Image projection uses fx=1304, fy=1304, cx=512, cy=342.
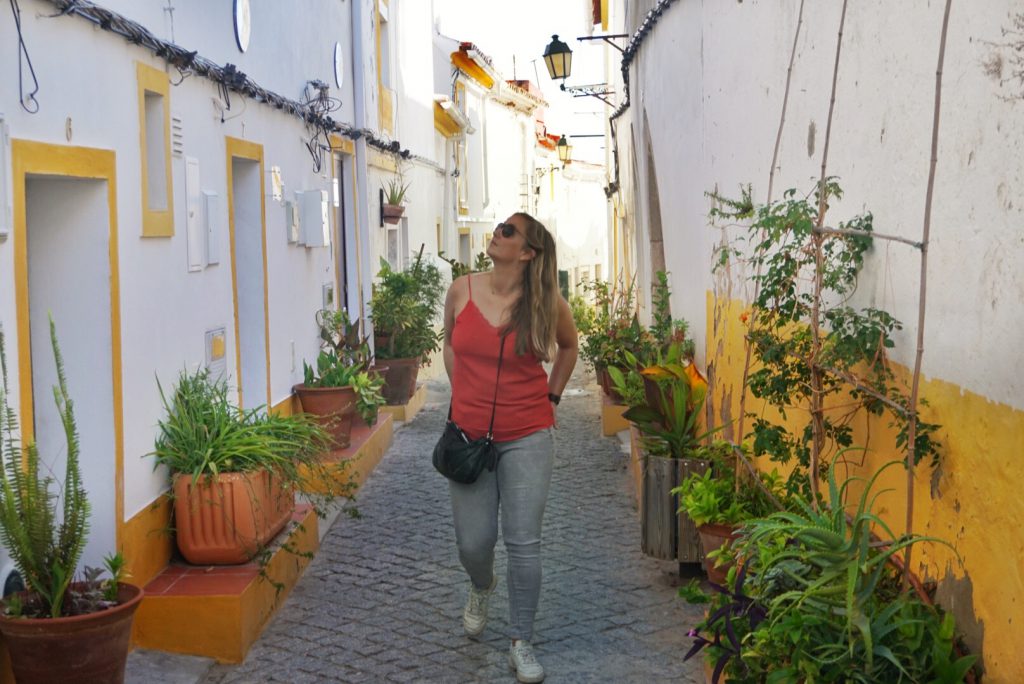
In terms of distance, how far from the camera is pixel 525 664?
16.7ft

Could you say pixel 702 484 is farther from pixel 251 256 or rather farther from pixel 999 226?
pixel 251 256

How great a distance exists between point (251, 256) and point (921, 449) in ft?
18.8

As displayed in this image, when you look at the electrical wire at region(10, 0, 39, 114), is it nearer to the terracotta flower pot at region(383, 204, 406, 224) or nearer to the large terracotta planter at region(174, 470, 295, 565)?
the large terracotta planter at region(174, 470, 295, 565)

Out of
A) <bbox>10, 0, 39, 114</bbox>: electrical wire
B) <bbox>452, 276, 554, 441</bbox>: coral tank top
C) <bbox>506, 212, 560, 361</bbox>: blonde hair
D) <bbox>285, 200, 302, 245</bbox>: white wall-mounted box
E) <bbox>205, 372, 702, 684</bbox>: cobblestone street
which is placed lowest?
<bbox>205, 372, 702, 684</bbox>: cobblestone street

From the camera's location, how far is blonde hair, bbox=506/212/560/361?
16.7 ft

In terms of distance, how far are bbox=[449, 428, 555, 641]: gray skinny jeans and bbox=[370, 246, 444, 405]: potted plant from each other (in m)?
7.20

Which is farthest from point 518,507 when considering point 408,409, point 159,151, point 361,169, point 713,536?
point 361,169

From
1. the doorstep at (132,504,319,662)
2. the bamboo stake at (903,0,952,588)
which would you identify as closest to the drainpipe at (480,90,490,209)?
the doorstep at (132,504,319,662)

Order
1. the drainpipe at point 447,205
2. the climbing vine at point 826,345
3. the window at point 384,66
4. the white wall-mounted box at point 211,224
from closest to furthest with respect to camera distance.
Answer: the climbing vine at point 826,345
the white wall-mounted box at point 211,224
the window at point 384,66
the drainpipe at point 447,205

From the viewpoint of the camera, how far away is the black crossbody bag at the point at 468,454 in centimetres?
505

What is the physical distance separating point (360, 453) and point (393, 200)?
20.9ft

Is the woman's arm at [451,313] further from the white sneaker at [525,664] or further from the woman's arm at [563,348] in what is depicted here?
the white sneaker at [525,664]

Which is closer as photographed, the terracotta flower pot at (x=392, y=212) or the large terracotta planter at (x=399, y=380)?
the large terracotta planter at (x=399, y=380)

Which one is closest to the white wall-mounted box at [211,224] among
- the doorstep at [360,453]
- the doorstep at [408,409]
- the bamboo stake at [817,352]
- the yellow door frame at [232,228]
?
the yellow door frame at [232,228]
